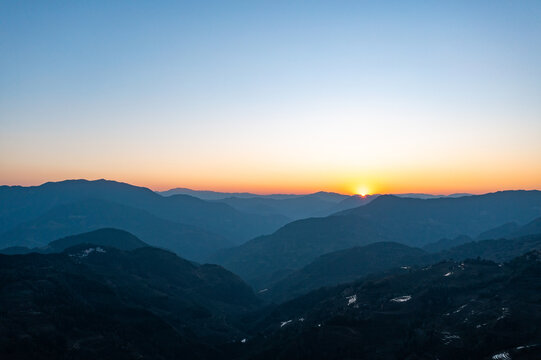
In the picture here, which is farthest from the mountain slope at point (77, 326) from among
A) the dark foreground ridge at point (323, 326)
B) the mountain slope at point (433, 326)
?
the mountain slope at point (433, 326)

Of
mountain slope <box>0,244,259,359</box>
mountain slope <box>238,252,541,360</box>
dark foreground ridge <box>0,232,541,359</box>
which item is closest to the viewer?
mountain slope <box>238,252,541,360</box>

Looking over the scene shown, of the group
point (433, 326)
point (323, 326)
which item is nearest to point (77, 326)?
point (323, 326)

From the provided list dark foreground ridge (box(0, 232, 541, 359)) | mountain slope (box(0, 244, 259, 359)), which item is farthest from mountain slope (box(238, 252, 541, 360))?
mountain slope (box(0, 244, 259, 359))

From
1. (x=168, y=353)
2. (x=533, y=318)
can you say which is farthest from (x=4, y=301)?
(x=533, y=318)

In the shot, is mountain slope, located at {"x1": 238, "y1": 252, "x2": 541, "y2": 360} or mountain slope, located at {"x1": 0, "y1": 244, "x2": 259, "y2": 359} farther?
mountain slope, located at {"x1": 0, "y1": 244, "x2": 259, "y2": 359}

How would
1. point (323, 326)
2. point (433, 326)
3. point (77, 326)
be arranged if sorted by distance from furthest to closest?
point (323, 326) → point (77, 326) → point (433, 326)

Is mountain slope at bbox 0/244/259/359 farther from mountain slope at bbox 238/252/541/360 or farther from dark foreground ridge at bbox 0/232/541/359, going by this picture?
mountain slope at bbox 238/252/541/360

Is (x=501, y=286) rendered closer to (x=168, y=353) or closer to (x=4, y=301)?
(x=168, y=353)

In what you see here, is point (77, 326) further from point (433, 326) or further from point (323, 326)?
point (433, 326)

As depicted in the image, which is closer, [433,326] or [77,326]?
[433,326]

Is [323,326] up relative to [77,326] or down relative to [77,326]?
down

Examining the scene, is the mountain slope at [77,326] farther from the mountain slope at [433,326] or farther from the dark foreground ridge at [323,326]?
the mountain slope at [433,326]
